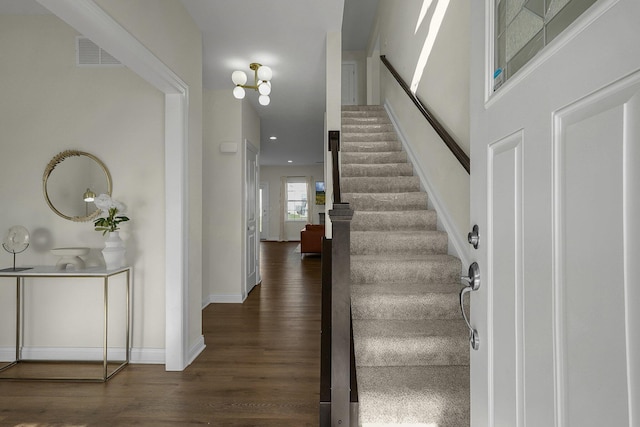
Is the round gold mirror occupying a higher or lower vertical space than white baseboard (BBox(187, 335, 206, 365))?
higher

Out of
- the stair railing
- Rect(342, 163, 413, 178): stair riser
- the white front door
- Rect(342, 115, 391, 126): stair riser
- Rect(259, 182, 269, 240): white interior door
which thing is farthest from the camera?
Rect(259, 182, 269, 240): white interior door

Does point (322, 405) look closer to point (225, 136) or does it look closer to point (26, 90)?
point (26, 90)

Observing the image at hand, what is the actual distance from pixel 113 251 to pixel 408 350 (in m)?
2.24

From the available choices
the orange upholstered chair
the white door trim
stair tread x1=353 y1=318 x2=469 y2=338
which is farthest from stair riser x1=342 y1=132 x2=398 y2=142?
the orange upholstered chair

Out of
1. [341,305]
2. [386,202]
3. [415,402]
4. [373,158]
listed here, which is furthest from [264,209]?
[341,305]

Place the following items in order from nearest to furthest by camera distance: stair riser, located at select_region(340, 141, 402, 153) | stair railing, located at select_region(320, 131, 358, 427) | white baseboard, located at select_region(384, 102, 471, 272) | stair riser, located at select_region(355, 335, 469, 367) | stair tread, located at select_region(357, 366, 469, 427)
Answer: stair railing, located at select_region(320, 131, 358, 427) < stair tread, located at select_region(357, 366, 469, 427) < stair riser, located at select_region(355, 335, 469, 367) < white baseboard, located at select_region(384, 102, 471, 272) < stair riser, located at select_region(340, 141, 402, 153)

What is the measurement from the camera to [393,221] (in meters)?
3.19

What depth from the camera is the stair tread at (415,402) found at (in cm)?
169

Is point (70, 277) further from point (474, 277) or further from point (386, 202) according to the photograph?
point (474, 277)

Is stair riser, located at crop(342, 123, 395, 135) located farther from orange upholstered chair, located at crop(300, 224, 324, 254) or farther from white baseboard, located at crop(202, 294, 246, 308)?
orange upholstered chair, located at crop(300, 224, 324, 254)

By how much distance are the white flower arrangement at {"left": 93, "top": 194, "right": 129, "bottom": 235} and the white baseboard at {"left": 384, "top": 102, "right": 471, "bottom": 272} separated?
254cm

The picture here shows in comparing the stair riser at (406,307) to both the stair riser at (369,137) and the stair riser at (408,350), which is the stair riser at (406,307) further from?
the stair riser at (369,137)

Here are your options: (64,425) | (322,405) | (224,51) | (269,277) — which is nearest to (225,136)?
(224,51)

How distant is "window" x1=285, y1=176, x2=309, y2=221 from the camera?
13312mm
